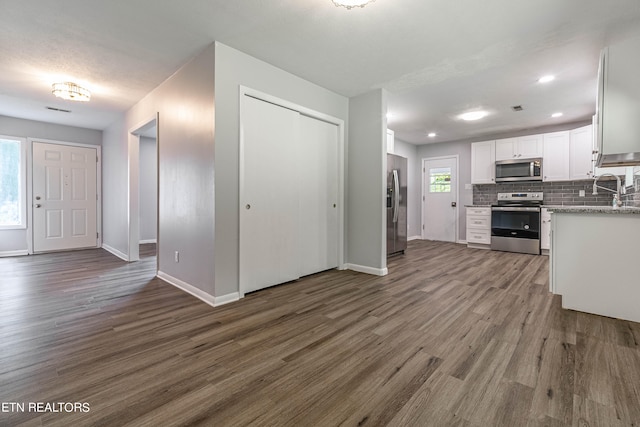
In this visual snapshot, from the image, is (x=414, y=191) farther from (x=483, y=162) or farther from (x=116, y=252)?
(x=116, y=252)

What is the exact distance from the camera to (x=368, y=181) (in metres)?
3.98

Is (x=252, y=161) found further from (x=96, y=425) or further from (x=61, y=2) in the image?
(x=96, y=425)

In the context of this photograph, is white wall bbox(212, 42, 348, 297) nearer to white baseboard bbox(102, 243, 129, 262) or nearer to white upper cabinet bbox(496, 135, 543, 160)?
white baseboard bbox(102, 243, 129, 262)

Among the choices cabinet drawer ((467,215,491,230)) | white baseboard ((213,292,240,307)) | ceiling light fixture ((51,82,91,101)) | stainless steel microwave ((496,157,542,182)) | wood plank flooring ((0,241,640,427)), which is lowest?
wood plank flooring ((0,241,640,427))

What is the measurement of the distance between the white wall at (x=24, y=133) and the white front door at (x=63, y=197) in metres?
0.16

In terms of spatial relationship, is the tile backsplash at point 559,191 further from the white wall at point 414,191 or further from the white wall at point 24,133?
the white wall at point 24,133

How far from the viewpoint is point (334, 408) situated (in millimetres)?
1373

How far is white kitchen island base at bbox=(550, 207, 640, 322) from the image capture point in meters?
2.38

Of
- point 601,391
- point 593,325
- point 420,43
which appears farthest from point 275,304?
point 420,43

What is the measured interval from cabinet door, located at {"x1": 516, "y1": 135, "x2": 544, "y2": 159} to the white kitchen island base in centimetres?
378

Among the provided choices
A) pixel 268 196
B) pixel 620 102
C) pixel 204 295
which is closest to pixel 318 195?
pixel 268 196

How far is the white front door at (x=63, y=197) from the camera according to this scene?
18.1 feet

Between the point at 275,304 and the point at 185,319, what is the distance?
2.62 ft

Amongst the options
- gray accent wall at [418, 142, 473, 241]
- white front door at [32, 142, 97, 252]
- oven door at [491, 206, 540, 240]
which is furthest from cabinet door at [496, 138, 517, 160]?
white front door at [32, 142, 97, 252]
